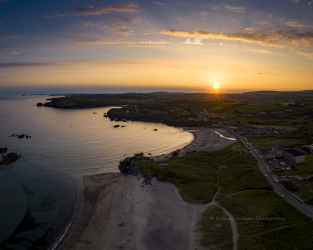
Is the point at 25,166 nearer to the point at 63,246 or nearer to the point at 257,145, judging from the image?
the point at 63,246

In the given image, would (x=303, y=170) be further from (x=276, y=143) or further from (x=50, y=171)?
(x=50, y=171)

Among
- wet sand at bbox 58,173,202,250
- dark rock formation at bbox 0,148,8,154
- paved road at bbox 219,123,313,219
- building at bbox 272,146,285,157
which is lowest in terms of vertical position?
wet sand at bbox 58,173,202,250

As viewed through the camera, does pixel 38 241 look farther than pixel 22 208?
No

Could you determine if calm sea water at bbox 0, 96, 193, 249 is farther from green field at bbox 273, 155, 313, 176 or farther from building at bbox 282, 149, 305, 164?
green field at bbox 273, 155, 313, 176

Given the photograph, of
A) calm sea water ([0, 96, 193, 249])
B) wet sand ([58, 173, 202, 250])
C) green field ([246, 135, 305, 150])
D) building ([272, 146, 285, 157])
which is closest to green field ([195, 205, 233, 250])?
wet sand ([58, 173, 202, 250])

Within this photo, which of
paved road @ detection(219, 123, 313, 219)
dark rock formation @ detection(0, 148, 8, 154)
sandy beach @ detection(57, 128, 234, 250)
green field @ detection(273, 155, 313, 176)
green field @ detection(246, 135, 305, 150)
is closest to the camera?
sandy beach @ detection(57, 128, 234, 250)

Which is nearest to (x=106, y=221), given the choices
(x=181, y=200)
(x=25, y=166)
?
(x=181, y=200)
